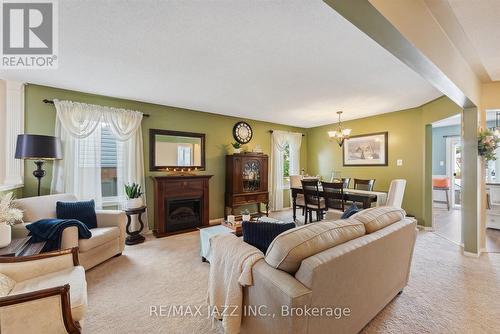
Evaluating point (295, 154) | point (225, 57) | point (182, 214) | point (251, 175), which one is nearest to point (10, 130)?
point (182, 214)

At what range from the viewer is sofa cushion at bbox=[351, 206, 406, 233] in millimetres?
1644

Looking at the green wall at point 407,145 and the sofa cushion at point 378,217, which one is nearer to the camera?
the sofa cushion at point 378,217

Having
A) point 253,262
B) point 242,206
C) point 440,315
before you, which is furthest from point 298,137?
point 253,262

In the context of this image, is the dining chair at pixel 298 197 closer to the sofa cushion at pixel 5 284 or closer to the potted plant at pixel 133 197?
the potted plant at pixel 133 197

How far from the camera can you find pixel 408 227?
1.83m

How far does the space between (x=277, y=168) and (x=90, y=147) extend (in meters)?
4.06

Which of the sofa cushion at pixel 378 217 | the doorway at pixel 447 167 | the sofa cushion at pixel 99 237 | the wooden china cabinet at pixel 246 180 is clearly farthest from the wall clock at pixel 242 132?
the doorway at pixel 447 167

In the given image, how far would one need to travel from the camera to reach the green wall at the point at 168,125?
303 centimetres

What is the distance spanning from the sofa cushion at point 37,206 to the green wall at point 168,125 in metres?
0.58

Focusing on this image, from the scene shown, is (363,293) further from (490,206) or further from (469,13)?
(490,206)

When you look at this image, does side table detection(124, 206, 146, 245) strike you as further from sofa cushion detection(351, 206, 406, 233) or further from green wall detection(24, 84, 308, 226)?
sofa cushion detection(351, 206, 406, 233)

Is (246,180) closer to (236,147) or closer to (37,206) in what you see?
(236,147)

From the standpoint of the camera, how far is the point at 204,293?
6.84ft

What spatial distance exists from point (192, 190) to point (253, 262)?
9.85 ft
